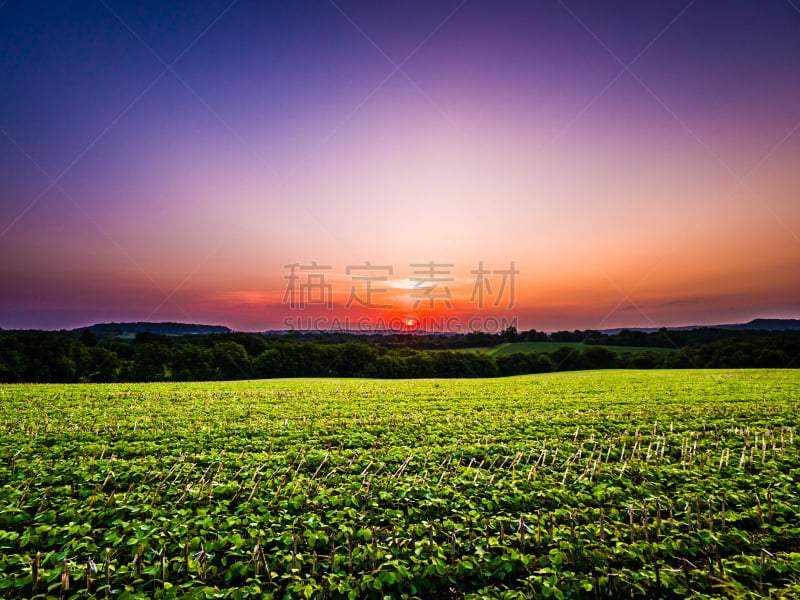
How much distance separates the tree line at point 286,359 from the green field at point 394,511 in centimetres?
5574

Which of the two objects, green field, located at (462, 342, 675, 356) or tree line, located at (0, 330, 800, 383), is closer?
tree line, located at (0, 330, 800, 383)

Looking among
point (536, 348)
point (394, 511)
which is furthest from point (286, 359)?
point (394, 511)

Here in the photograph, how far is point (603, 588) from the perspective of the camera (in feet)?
17.3

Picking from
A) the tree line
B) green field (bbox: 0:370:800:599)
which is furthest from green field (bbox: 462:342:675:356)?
green field (bbox: 0:370:800:599)

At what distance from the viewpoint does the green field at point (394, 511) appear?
5449 millimetres

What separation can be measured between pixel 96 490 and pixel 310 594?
7.02 meters

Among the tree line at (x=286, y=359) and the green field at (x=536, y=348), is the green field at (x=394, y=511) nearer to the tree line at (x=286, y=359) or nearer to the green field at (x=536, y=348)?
the tree line at (x=286, y=359)

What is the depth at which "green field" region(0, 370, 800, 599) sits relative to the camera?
5.45 m

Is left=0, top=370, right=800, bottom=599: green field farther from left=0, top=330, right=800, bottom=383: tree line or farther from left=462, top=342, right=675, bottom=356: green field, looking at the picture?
left=462, top=342, right=675, bottom=356: green field

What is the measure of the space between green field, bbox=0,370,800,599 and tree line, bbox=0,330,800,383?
183 feet

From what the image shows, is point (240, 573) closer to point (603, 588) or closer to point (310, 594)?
point (310, 594)

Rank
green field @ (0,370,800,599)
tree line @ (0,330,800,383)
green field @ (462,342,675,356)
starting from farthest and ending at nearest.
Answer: green field @ (462,342,675,356)
tree line @ (0,330,800,383)
green field @ (0,370,800,599)

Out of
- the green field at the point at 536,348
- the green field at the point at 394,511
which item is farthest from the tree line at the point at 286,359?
the green field at the point at 394,511

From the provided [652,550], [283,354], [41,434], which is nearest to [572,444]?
[652,550]
